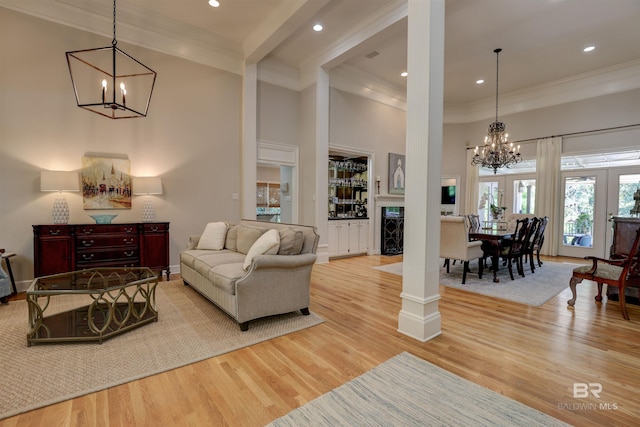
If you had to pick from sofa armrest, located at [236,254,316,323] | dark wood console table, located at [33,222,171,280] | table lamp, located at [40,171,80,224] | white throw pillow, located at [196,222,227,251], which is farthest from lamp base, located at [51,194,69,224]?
sofa armrest, located at [236,254,316,323]

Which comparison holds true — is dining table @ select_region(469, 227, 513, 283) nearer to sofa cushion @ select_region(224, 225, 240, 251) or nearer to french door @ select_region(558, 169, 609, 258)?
french door @ select_region(558, 169, 609, 258)

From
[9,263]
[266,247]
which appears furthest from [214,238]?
[9,263]

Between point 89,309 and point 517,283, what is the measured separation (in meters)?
5.25

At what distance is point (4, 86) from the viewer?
369 centimetres

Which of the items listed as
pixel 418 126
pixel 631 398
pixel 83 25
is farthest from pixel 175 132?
pixel 631 398

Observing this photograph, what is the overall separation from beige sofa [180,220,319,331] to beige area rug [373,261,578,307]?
2443 mm

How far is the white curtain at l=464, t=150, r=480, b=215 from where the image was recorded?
26.0 ft

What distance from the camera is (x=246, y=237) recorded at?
3.74m

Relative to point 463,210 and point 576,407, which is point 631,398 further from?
point 463,210

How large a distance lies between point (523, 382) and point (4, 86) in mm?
6317

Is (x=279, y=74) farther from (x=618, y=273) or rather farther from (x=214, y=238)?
(x=618, y=273)

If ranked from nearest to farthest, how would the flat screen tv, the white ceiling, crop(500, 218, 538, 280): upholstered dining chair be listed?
the white ceiling → crop(500, 218, 538, 280): upholstered dining chair → the flat screen tv

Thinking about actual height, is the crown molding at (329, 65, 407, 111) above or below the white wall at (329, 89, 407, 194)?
above

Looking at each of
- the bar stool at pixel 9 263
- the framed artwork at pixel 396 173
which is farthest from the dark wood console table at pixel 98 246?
the framed artwork at pixel 396 173
